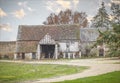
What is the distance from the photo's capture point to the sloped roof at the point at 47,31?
32406 mm

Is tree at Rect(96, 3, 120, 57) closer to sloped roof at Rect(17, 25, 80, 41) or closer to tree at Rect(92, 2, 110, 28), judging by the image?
tree at Rect(92, 2, 110, 28)

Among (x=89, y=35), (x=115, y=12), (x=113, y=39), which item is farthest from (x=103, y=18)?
(x=89, y=35)

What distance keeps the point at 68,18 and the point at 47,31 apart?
7.67 meters

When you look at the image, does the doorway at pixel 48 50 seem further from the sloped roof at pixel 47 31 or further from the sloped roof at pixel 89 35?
the sloped roof at pixel 89 35

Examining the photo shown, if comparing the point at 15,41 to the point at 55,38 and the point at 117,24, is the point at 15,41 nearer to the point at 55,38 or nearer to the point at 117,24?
the point at 55,38

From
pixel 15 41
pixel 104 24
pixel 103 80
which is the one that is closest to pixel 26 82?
pixel 103 80

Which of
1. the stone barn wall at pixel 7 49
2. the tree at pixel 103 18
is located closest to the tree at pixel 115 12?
the tree at pixel 103 18

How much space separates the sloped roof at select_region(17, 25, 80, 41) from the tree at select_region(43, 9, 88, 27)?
653cm

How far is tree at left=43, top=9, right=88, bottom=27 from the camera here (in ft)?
131

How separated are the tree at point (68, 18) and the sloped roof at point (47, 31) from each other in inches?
257

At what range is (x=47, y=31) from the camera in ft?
109

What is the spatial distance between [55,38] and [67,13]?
871 cm

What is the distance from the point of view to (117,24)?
21.3 meters

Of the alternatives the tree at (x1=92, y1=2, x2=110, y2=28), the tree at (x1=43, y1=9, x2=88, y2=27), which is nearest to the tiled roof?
the tree at (x1=43, y1=9, x2=88, y2=27)
